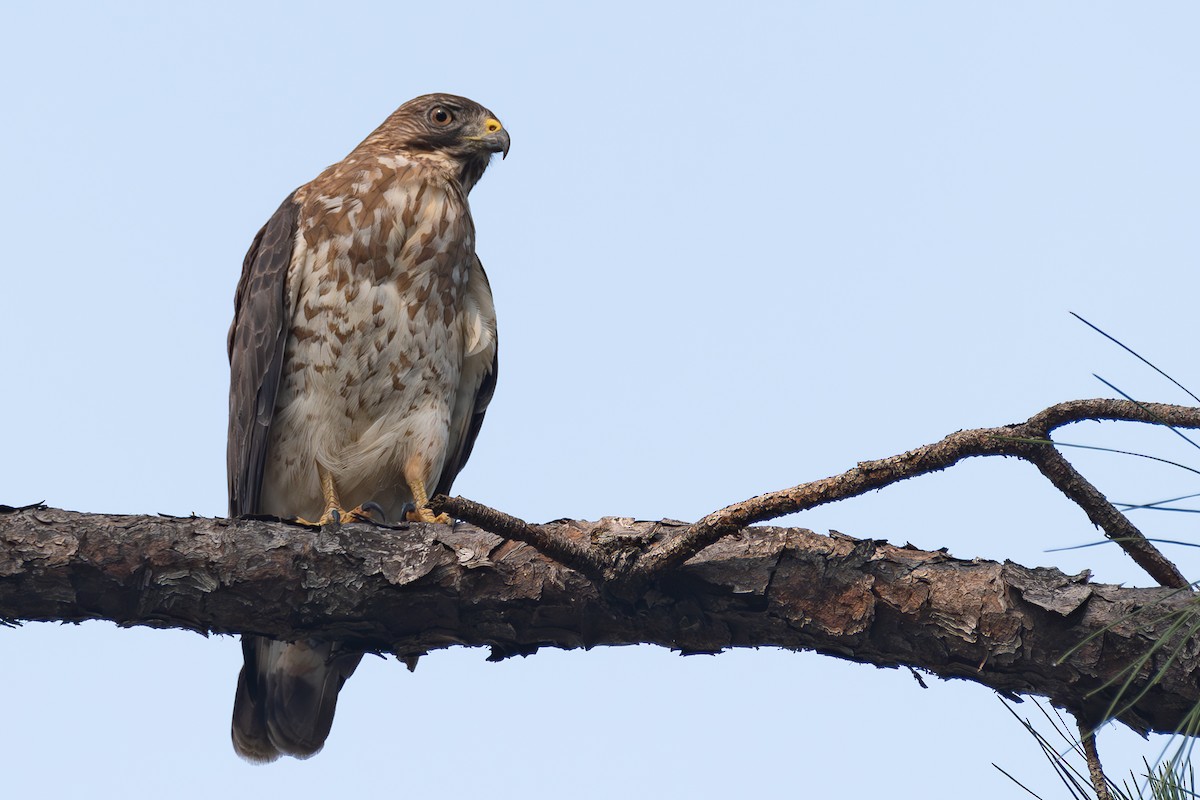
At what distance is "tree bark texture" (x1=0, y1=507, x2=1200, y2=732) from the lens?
10.9ft

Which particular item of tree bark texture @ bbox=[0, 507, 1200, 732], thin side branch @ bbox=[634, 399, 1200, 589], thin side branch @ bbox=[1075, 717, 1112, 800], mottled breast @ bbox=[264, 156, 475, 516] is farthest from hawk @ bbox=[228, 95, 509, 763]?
thin side branch @ bbox=[1075, 717, 1112, 800]

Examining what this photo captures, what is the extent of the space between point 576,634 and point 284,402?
2382mm

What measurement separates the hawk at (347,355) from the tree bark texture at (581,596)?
150 centimetres

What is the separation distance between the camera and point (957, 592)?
340 centimetres

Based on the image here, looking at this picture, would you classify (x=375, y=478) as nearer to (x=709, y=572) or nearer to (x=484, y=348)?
(x=484, y=348)

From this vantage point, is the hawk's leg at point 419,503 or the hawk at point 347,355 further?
the hawk at point 347,355

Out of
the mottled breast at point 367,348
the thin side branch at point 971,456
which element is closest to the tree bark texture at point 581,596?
the thin side branch at point 971,456

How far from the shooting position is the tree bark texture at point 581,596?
10.9ft

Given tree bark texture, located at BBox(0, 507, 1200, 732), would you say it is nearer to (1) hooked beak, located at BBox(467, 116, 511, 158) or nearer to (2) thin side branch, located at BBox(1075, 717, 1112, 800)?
(2) thin side branch, located at BBox(1075, 717, 1112, 800)

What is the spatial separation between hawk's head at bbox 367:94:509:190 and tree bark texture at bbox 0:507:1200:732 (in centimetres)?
310

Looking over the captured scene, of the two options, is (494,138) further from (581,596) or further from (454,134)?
(581,596)

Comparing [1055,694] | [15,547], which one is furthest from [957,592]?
[15,547]

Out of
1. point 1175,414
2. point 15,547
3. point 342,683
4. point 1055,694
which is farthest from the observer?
point 342,683

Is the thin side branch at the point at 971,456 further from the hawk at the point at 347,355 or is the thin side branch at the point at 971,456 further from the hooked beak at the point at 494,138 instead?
the hooked beak at the point at 494,138
